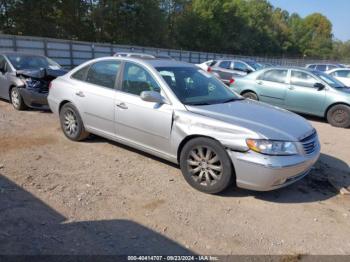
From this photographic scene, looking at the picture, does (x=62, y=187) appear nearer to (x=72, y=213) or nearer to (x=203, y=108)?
(x=72, y=213)

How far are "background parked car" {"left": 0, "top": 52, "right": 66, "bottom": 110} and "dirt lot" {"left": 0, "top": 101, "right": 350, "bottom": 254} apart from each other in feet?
9.40

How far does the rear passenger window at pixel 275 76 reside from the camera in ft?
32.9

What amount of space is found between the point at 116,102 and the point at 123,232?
2.29 m

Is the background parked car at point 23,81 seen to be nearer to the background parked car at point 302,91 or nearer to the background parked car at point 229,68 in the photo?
the background parked car at point 302,91

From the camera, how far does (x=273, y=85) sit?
1009cm

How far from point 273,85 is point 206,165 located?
21.8 ft

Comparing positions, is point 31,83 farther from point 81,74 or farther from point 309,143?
point 309,143

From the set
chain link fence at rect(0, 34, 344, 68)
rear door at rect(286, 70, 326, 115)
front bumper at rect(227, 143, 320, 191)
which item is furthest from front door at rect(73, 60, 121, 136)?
chain link fence at rect(0, 34, 344, 68)

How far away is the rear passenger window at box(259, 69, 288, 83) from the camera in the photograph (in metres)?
10.0

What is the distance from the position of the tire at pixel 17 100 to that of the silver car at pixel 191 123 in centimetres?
301

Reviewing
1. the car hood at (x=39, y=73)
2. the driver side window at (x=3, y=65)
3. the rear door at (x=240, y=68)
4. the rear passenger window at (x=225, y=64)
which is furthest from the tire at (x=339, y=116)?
the driver side window at (x=3, y=65)

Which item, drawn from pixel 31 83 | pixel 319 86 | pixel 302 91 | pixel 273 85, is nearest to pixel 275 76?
pixel 273 85

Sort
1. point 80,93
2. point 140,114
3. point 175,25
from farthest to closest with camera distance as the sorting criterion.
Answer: point 175,25 < point 80,93 < point 140,114

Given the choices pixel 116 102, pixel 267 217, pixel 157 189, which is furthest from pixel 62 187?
pixel 267 217
